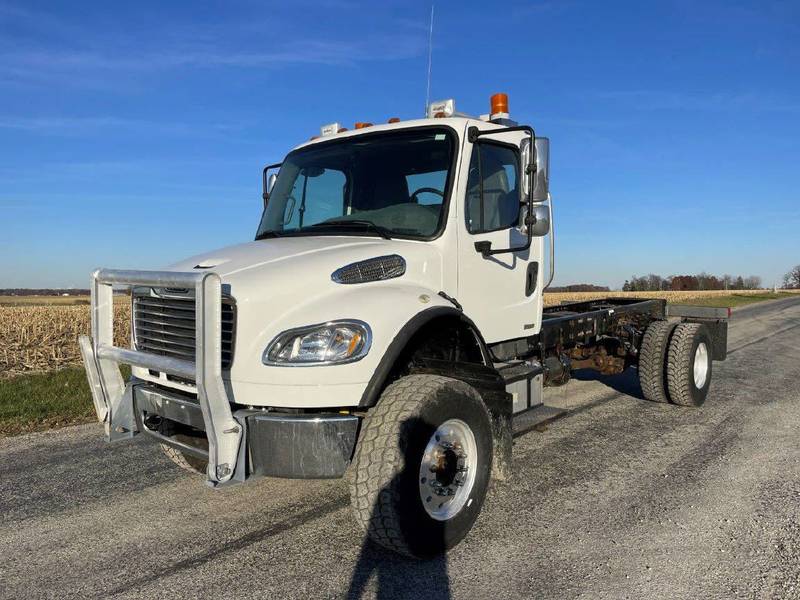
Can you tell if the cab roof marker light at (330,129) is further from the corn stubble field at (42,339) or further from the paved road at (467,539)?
the corn stubble field at (42,339)

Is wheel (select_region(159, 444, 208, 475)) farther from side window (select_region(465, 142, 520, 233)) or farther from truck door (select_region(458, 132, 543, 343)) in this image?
side window (select_region(465, 142, 520, 233))

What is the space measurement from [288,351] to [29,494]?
269 cm

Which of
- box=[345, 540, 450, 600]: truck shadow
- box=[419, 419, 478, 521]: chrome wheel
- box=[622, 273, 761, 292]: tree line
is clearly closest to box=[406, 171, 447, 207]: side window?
box=[419, 419, 478, 521]: chrome wheel

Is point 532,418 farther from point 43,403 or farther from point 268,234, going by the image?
point 43,403

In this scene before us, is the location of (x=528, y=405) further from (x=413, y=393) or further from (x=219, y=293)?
(x=219, y=293)

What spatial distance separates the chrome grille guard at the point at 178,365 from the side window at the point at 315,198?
1433 millimetres

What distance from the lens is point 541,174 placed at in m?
4.35

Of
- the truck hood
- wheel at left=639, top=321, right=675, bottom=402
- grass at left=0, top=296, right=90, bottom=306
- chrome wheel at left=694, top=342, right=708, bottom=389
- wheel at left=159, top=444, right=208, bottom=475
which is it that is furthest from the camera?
grass at left=0, top=296, right=90, bottom=306

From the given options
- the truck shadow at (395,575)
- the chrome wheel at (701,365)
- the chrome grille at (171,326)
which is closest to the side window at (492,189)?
the chrome grille at (171,326)

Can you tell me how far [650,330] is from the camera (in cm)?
742

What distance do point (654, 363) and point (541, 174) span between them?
12.8 feet

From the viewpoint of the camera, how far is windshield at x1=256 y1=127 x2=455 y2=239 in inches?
169

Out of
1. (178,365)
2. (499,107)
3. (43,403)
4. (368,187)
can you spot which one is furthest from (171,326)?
(43,403)

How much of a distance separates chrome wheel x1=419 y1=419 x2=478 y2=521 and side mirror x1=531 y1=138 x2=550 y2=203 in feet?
5.80
